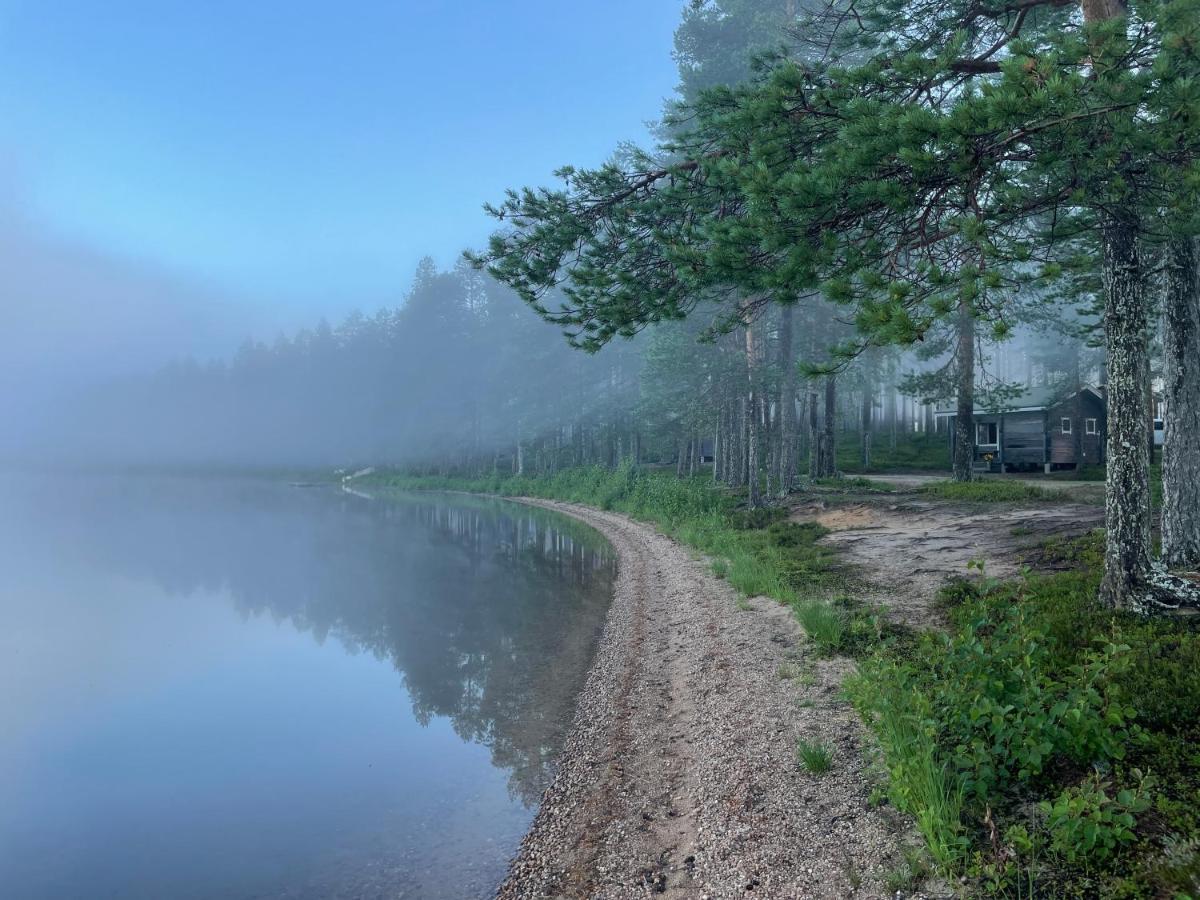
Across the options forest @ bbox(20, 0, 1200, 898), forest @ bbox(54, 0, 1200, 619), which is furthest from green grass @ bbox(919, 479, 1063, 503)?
forest @ bbox(54, 0, 1200, 619)

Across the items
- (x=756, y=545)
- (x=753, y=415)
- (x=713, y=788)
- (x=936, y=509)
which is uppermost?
(x=753, y=415)

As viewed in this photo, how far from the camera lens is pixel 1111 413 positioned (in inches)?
282

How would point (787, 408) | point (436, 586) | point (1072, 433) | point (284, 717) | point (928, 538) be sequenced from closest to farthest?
1. point (284, 717)
2. point (928, 538)
3. point (436, 586)
4. point (787, 408)
5. point (1072, 433)

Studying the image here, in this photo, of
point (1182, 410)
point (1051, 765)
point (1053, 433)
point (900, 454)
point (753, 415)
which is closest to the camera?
point (1051, 765)

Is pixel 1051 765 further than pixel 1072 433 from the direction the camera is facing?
No

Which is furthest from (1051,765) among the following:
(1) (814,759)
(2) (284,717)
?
(2) (284,717)

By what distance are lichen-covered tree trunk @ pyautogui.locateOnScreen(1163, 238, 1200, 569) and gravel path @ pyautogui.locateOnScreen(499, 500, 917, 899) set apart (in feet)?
13.6

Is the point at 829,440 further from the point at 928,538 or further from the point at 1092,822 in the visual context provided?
the point at 1092,822

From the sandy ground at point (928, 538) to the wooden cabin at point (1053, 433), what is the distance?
1740cm

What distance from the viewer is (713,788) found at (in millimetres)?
6109

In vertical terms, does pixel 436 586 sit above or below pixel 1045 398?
below

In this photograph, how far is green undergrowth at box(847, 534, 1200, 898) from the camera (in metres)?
3.66

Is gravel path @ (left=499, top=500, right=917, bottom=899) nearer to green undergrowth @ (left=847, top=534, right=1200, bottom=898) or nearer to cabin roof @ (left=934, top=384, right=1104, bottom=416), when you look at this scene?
green undergrowth @ (left=847, top=534, right=1200, bottom=898)

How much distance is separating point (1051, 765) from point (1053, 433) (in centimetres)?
3293
